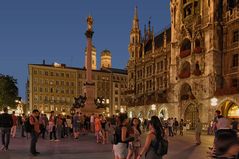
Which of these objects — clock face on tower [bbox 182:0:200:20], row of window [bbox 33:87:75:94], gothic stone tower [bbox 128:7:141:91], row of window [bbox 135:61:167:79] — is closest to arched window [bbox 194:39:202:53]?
clock face on tower [bbox 182:0:200:20]

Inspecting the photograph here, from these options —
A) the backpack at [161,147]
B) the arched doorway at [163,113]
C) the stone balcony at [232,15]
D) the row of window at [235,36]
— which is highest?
the stone balcony at [232,15]

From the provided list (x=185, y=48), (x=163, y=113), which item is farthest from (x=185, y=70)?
(x=163, y=113)

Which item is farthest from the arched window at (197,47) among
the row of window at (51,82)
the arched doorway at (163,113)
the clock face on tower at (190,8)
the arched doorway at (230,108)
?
the row of window at (51,82)

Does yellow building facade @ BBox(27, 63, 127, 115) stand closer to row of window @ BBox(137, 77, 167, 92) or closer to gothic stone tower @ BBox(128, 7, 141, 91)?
gothic stone tower @ BBox(128, 7, 141, 91)

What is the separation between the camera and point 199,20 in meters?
52.0

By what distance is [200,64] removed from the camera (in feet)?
164

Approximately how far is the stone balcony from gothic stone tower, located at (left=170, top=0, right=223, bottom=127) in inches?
44.4

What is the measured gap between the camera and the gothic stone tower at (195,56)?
158ft

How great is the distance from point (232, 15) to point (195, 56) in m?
7.62

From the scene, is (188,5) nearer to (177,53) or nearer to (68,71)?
(177,53)

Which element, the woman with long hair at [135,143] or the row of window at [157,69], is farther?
the row of window at [157,69]

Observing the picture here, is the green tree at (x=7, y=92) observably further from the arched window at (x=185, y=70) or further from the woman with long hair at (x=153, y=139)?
the woman with long hair at (x=153, y=139)

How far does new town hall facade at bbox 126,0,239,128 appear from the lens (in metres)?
47.0

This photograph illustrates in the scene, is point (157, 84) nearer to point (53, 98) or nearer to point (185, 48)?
point (185, 48)
